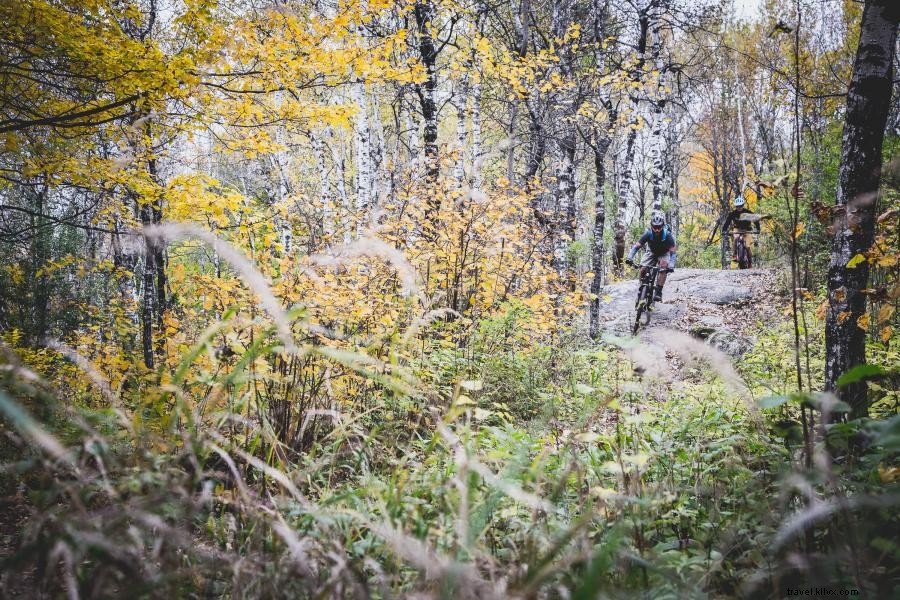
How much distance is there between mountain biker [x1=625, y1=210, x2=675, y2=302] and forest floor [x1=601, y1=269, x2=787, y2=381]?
0.98m

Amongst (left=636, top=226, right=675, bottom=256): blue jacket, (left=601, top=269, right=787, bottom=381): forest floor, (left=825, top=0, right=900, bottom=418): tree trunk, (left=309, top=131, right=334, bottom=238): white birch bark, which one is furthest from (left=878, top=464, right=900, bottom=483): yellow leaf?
(left=636, top=226, right=675, bottom=256): blue jacket

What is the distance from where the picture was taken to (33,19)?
3637 millimetres

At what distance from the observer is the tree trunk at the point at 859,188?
9.11 ft

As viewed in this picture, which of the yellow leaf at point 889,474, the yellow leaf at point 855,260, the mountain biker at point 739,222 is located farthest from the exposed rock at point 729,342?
the yellow leaf at point 889,474

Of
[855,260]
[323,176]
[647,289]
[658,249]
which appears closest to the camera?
[855,260]

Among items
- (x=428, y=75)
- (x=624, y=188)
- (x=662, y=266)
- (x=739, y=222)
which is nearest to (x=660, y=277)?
(x=662, y=266)

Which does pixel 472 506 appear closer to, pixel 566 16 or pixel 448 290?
pixel 448 290

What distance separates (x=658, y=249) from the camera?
9.09 m

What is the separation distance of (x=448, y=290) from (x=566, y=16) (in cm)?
981

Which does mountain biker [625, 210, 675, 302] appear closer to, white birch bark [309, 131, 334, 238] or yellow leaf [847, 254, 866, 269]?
white birch bark [309, 131, 334, 238]

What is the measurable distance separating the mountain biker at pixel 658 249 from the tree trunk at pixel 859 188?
579 cm

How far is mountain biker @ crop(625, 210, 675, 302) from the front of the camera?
29.3 feet

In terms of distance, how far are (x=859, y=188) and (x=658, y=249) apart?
6360 millimetres

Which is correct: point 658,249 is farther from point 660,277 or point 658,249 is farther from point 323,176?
point 323,176
